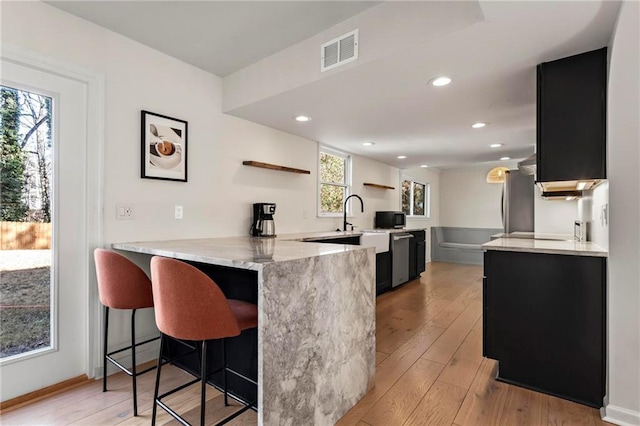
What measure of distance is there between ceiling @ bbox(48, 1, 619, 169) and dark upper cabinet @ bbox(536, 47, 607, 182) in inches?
3.7

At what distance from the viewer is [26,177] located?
6.48ft

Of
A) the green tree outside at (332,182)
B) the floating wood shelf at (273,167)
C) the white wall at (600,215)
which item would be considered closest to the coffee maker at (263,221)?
the floating wood shelf at (273,167)

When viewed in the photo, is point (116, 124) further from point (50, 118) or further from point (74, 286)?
point (74, 286)

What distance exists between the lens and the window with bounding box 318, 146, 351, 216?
14.6 ft

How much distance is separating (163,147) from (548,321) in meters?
3.02

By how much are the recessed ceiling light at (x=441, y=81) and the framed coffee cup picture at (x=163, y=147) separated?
2037 mm

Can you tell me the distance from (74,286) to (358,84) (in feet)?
8.03

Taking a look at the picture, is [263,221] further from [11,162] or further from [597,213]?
[597,213]

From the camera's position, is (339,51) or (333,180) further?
(333,180)

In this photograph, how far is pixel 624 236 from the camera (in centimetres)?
168

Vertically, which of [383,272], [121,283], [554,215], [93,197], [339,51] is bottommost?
[383,272]

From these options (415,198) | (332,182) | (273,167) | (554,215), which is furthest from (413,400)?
(415,198)

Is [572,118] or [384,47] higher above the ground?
[384,47]

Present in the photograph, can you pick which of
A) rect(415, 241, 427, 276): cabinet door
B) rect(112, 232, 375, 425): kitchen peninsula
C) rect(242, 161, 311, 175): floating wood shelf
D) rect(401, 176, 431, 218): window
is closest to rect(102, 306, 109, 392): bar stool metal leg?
rect(112, 232, 375, 425): kitchen peninsula
